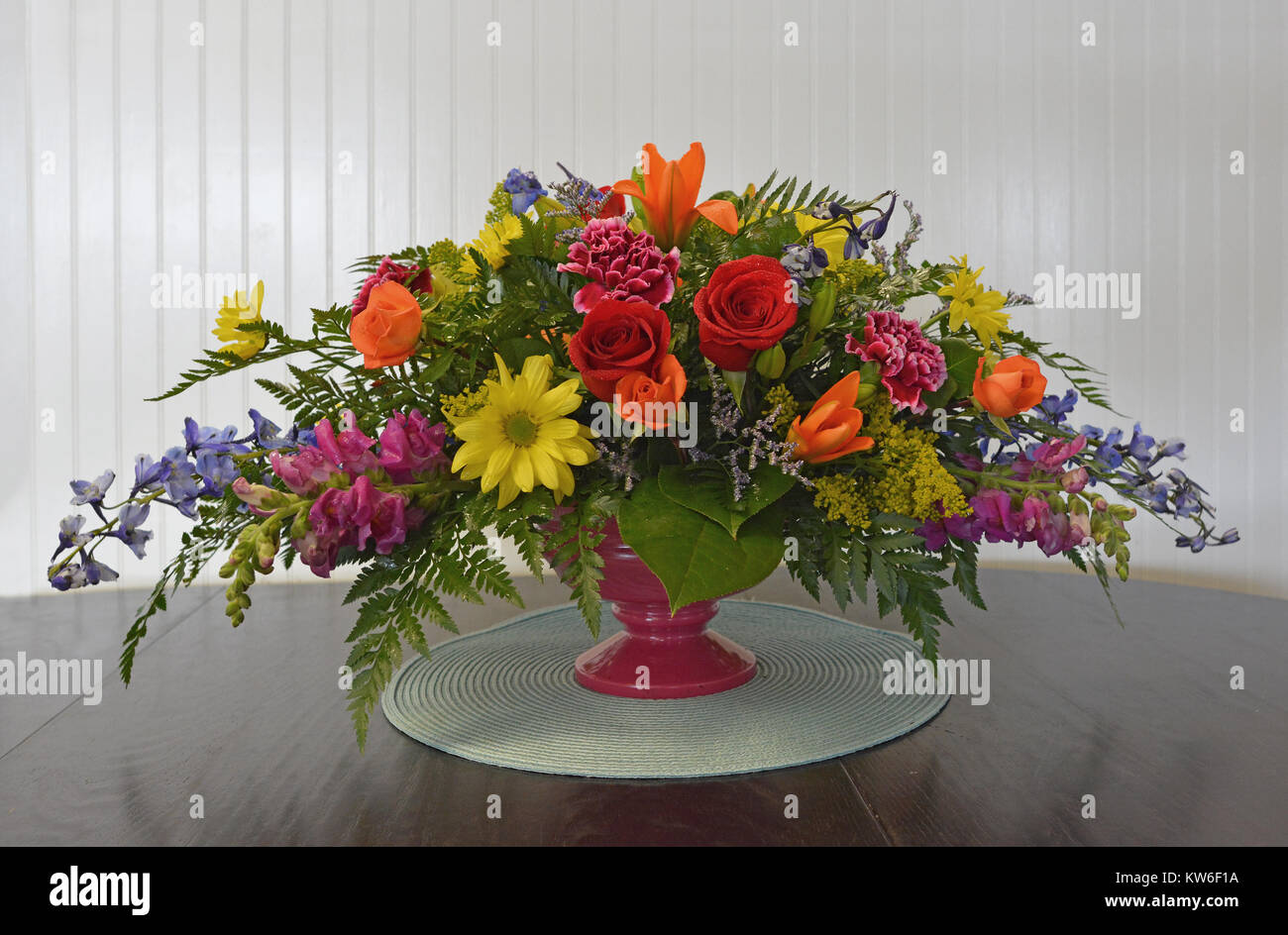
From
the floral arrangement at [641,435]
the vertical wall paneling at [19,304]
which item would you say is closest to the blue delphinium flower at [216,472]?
the floral arrangement at [641,435]

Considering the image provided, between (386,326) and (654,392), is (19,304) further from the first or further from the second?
(654,392)

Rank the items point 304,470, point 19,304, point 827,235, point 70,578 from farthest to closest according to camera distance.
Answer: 1. point 19,304
2. point 827,235
3. point 70,578
4. point 304,470

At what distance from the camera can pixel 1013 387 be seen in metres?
0.71

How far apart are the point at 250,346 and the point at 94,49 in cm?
164

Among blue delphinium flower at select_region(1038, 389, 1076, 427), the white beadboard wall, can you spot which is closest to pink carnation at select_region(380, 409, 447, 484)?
blue delphinium flower at select_region(1038, 389, 1076, 427)

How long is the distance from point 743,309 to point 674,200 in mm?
122

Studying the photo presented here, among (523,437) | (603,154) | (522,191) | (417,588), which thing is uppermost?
(603,154)

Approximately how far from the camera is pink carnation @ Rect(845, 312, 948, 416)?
0.71 meters

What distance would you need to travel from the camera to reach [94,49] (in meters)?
1.98

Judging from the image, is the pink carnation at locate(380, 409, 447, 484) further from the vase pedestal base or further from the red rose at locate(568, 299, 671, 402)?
the vase pedestal base

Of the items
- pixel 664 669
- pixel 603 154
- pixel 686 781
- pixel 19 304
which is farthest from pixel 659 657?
pixel 19 304

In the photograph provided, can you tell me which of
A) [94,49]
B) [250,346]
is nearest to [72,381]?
[94,49]
